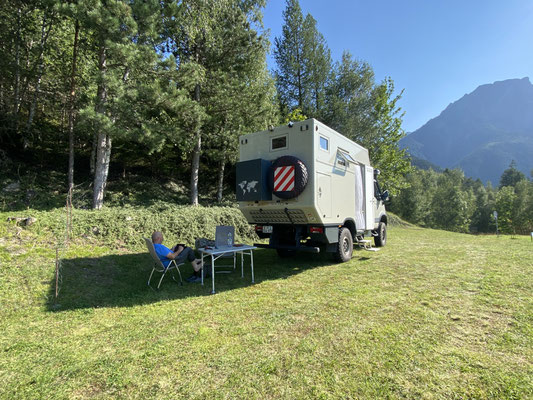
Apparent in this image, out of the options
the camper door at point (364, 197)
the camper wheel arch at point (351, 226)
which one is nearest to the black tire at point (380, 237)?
the camper door at point (364, 197)

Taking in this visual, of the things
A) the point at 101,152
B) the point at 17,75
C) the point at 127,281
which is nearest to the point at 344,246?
the point at 127,281

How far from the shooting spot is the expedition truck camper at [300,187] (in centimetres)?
577

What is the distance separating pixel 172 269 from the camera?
21.0 ft

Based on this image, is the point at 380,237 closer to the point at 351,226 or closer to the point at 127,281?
the point at 351,226

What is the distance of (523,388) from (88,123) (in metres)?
9.21

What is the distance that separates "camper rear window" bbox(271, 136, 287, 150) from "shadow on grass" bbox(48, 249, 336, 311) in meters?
2.96

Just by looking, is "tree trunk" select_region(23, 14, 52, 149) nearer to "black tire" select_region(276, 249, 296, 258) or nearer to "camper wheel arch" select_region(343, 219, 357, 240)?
"black tire" select_region(276, 249, 296, 258)

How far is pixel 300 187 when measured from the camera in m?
5.62

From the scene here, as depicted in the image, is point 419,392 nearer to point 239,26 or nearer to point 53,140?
point 239,26

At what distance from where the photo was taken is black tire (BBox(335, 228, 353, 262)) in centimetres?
683

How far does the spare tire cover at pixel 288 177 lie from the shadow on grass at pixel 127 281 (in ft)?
6.22

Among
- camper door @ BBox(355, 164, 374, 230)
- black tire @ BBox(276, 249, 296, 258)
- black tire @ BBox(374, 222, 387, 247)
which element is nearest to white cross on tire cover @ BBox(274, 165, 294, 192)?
black tire @ BBox(276, 249, 296, 258)

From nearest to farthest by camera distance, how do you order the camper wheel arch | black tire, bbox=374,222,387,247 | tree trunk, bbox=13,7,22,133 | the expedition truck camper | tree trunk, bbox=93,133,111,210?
1. the expedition truck camper
2. the camper wheel arch
3. tree trunk, bbox=93,133,111,210
4. tree trunk, bbox=13,7,22,133
5. black tire, bbox=374,222,387,247

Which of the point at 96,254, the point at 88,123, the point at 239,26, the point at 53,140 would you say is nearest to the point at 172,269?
the point at 96,254
